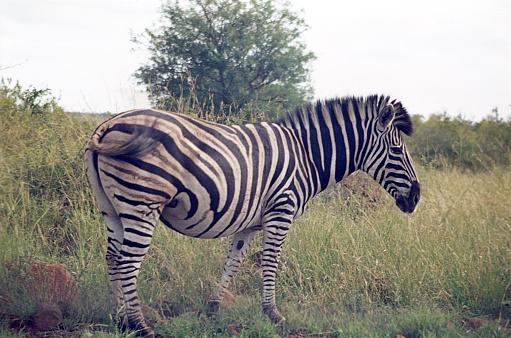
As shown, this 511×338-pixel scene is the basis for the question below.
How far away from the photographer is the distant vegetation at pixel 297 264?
467cm

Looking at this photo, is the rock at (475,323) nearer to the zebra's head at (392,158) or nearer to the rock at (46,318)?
the zebra's head at (392,158)

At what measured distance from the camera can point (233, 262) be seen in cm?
525

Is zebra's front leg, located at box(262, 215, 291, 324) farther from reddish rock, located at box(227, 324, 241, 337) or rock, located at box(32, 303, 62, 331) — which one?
rock, located at box(32, 303, 62, 331)

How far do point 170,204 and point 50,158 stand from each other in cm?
393

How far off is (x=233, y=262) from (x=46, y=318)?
1.78 metres

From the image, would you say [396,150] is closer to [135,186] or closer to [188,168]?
[188,168]

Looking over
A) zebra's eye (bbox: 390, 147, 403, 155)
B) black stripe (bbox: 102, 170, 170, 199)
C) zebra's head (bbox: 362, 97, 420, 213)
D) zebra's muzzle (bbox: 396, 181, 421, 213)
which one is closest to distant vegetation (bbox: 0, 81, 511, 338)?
zebra's muzzle (bbox: 396, 181, 421, 213)

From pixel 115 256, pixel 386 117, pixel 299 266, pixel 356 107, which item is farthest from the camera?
pixel 299 266

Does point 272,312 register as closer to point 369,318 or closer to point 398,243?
point 369,318

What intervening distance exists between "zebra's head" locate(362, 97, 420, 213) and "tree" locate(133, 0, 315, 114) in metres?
8.09

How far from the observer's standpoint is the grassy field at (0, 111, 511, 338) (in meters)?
4.66

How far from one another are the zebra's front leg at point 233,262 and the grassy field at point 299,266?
0.43ft

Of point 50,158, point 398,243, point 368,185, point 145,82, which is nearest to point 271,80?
point 145,82

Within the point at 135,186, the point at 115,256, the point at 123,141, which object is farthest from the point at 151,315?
the point at 123,141
